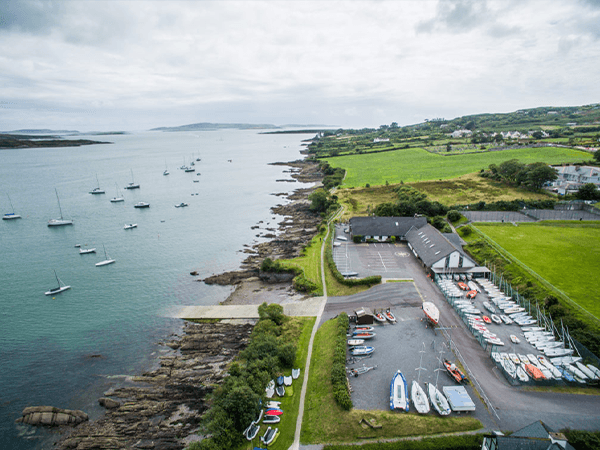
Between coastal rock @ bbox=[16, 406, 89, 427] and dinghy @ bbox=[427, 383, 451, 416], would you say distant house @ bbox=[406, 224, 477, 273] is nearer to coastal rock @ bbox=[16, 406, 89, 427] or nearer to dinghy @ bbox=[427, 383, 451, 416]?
dinghy @ bbox=[427, 383, 451, 416]

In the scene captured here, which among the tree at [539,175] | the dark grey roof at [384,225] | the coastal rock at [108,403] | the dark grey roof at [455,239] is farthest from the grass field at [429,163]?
the coastal rock at [108,403]

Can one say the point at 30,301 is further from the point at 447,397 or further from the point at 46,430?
the point at 447,397

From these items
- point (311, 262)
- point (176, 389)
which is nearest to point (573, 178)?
point (311, 262)

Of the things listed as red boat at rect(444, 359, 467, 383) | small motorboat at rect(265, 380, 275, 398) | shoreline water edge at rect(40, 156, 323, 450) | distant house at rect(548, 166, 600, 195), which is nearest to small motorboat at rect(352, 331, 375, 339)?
red boat at rect(444, 359, 467, 383)

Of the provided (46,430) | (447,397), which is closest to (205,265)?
(46,430)

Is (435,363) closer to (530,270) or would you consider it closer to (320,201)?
(530,270)

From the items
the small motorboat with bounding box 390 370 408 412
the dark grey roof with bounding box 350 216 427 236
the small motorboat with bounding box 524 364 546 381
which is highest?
the dark grey roof with bounding box 350 216 427 236
